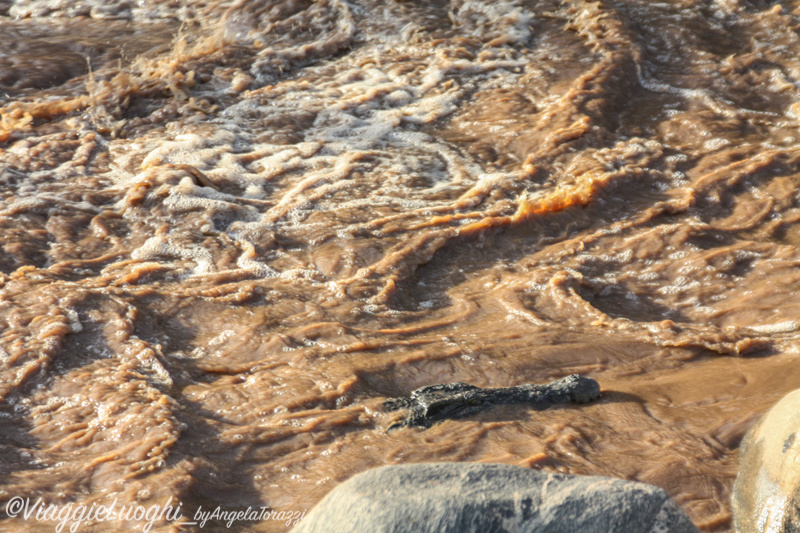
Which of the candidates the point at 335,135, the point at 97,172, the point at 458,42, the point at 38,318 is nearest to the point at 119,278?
the point at 38,318

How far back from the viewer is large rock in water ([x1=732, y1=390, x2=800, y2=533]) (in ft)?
8.50

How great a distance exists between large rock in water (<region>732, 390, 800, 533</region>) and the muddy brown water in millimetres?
114

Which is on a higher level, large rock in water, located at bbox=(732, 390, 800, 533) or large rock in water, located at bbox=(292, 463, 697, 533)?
large rock in water, located at bbox=(292, 463, 697, 533)

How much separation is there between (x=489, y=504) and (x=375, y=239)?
129 inches

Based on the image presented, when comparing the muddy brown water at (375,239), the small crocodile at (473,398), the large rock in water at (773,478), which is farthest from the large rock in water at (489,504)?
the small crocodile at (473,398)

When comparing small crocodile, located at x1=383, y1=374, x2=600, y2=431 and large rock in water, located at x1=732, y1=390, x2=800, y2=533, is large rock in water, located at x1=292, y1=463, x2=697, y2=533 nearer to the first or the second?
large rock in water, located at x1=732, y1=390, x2=800, y2=533

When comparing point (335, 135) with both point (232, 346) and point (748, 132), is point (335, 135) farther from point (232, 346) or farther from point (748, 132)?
point (748, 132)

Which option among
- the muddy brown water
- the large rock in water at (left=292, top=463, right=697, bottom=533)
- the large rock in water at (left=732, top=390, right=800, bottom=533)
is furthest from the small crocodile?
the large rock in water at (left=292, top=463, right=697, bottom=533)

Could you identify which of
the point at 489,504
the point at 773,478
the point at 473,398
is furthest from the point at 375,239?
the point at 489,504

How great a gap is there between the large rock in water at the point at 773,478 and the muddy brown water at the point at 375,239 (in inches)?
4.5

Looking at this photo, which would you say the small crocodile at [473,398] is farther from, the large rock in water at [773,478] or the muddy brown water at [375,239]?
the large rock in water at [773,478]

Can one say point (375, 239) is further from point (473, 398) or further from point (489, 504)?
point (489, 504)

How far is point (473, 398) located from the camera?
343 cm

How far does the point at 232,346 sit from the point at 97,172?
110 inches
